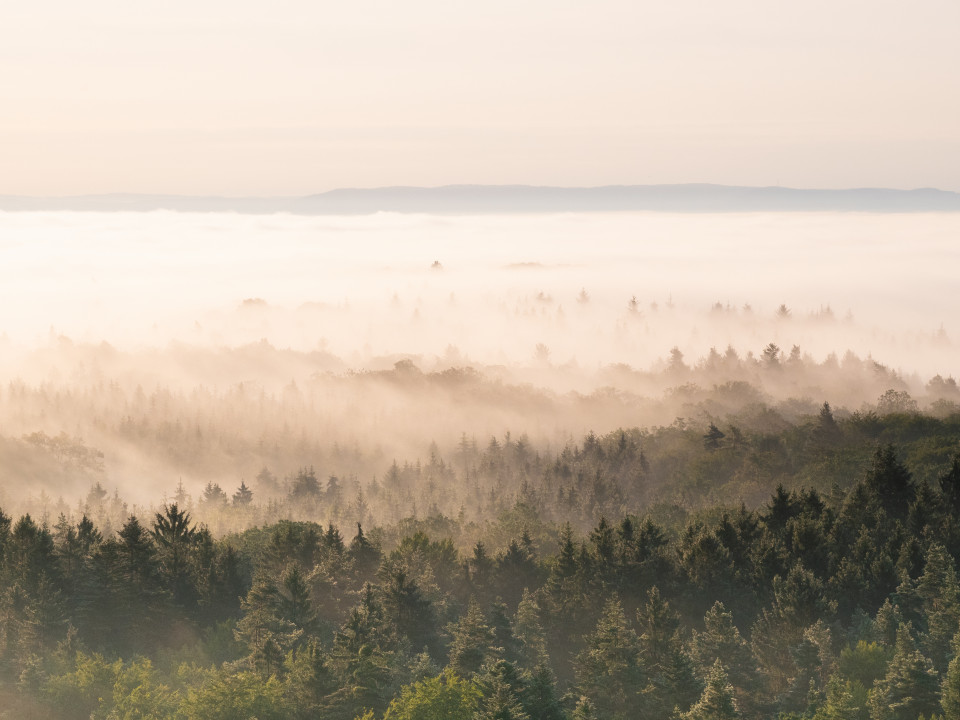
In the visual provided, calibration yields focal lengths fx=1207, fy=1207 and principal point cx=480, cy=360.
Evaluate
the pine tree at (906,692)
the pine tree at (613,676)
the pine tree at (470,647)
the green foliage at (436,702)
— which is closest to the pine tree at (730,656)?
the pine tree at (613,676)

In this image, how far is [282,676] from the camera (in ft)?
292

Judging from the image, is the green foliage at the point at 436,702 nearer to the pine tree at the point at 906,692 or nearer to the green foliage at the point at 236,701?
the green foliage at the point at 236,701

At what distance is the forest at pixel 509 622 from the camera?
79750 millimetres

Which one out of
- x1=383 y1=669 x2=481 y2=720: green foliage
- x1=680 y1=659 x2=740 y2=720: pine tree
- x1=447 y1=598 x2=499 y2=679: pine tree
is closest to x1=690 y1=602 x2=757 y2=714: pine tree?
x1=680 y1=659 x2=740 y2=720: pine tree

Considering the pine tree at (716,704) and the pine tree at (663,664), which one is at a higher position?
the pine tree at (716,704)

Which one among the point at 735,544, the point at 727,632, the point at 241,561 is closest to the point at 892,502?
the point at 735,544

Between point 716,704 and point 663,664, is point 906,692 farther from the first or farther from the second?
point 663,664

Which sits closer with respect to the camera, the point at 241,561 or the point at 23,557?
the point at 23,557

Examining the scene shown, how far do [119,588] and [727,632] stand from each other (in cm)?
5337

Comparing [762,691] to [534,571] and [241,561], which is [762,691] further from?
[241,561]

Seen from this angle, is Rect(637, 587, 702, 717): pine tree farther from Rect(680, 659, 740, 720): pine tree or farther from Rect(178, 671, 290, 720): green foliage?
Rect(178, 671, 290, 720): green foliage

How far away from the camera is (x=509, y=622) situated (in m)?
96.4

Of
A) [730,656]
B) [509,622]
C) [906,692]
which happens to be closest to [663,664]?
[730,656]

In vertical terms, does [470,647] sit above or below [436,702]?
below
